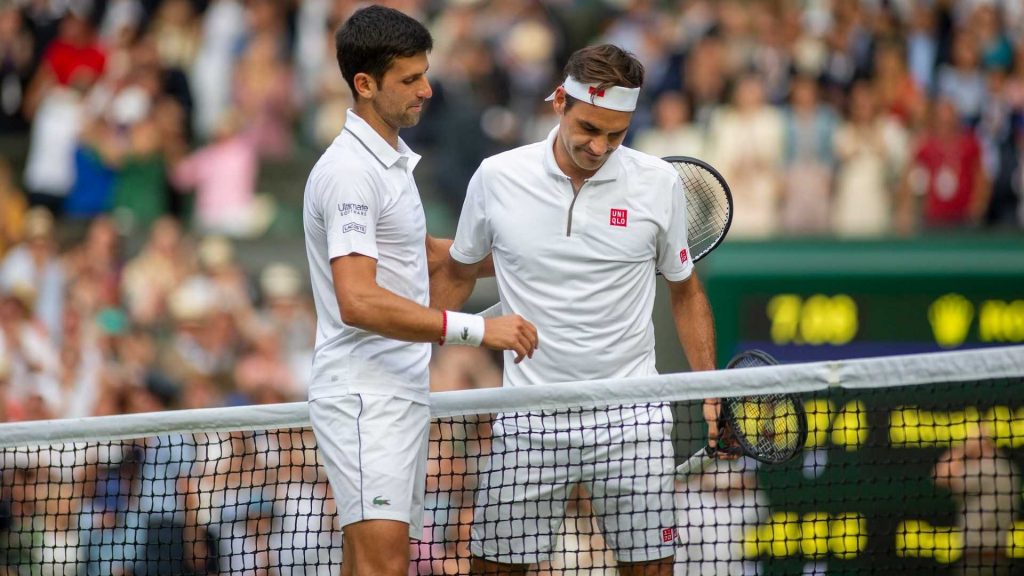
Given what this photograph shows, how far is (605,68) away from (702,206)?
1065 millimetres

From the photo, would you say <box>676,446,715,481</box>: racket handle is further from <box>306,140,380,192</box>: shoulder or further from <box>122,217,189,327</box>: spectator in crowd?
<box>122,217,189,327</box>: spectator in crowd

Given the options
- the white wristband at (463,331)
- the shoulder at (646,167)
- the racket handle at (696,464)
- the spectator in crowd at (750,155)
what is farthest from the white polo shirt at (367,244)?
the spectator in crowd at (750,155)

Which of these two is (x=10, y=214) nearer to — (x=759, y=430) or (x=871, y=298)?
(x=871, y=298)

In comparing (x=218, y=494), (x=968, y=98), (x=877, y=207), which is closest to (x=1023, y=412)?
(x=877, y=207)

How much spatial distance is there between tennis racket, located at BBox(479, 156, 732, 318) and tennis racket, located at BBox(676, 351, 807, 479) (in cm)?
73

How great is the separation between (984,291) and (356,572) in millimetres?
6608

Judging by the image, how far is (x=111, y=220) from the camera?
1574cm

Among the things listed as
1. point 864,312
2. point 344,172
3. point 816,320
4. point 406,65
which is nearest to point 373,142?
point 344,172

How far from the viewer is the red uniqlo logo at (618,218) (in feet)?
21.7

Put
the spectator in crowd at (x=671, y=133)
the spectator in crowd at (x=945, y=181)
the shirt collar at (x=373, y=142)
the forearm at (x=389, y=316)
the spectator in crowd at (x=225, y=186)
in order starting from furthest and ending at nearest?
1. the spectator in crowd at (x=225, y=186)
2. the spectator in crowd at (x=671, y=133)
3. the spectator in crowd at (x=945, y=181)
4. the shirt collar at (x=373, y=142)
5. the forearm at (x=389, y=316)

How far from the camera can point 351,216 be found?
19.5 ft

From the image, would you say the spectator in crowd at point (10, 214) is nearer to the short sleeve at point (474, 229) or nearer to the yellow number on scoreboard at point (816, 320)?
the yellow number on scoreboard at point (816, 320)

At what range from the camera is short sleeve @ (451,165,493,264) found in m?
6.84

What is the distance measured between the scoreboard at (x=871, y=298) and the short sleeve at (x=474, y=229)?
4.88 meters
